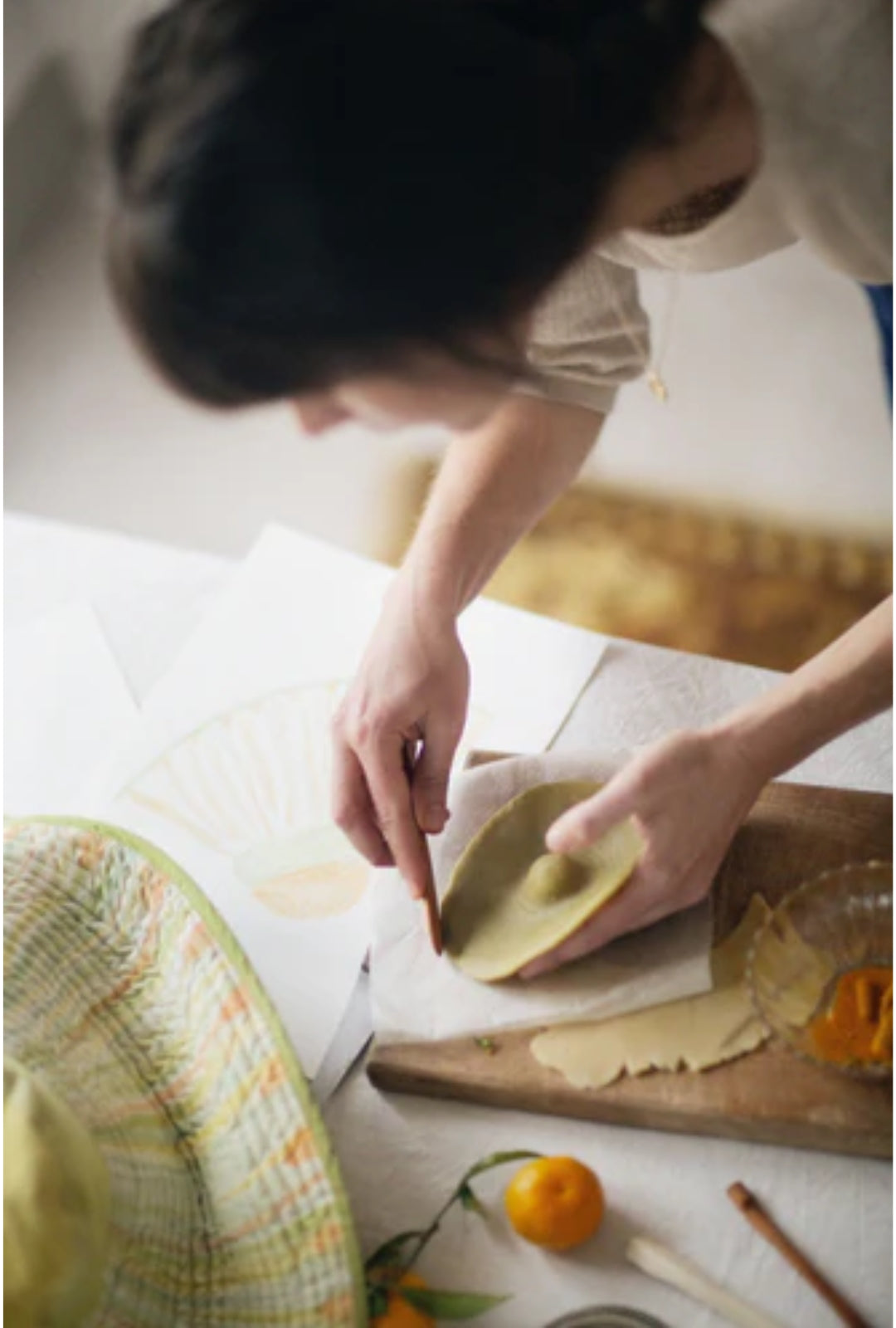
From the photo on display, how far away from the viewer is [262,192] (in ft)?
1.24

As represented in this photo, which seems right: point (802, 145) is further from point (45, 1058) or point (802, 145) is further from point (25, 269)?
point (45, 1058)

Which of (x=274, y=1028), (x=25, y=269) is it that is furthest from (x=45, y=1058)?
(x=25, y=269)

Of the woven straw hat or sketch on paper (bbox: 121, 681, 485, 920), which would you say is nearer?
the woven straw hat

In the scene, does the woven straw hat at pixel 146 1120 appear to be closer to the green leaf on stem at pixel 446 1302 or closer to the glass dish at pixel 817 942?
the green leaf on stem at pixel 446 1302

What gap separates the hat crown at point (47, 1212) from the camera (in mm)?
451

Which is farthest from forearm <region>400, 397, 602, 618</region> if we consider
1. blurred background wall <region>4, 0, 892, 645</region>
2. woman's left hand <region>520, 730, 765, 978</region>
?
woman's left hand <region>520, 730, 765, 978</region>

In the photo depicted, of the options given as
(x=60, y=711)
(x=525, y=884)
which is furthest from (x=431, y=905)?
(x=60, y=711)

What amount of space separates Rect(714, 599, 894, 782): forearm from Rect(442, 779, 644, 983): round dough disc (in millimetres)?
61

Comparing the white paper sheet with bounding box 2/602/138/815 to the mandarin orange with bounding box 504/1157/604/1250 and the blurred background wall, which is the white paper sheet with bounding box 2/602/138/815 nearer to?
the blurred background wall

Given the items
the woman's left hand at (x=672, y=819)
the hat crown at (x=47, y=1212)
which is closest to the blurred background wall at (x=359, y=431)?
the woman's left hand at (x=672, y=819)

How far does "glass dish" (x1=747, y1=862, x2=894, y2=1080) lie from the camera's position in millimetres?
563

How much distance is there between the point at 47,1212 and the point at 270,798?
0.89 ft

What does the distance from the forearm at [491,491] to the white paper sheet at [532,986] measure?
14 cm

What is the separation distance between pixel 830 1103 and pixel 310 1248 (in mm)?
205
